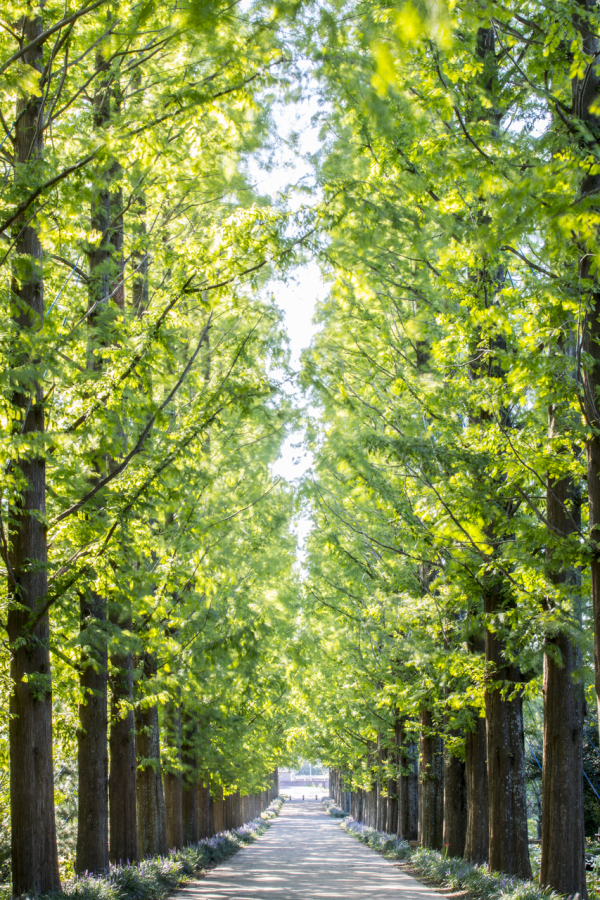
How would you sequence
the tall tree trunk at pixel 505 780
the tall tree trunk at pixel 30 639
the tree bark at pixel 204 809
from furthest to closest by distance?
the tree bark at pixel 204 809 < the tall tree trunk at pixel 505 780 < the tall tree trunk at pixel 30 639

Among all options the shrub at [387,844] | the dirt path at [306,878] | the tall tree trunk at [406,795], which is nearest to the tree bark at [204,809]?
the dirt path at [306,878]

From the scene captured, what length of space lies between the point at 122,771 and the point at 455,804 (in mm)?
7250

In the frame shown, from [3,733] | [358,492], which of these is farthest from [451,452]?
[3,733]

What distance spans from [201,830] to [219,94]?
22.6 metres

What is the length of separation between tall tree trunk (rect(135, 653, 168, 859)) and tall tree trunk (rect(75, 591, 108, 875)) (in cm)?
328

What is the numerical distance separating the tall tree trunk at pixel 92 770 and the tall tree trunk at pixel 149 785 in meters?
3.28

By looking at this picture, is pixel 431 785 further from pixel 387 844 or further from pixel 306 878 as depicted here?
pixel 387 844

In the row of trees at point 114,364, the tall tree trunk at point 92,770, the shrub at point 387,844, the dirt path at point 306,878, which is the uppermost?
the row of trees at point 114,364

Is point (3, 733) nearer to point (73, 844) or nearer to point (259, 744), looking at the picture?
point (73, 844)

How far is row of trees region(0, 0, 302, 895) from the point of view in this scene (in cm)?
639

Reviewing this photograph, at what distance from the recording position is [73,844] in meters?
18.9

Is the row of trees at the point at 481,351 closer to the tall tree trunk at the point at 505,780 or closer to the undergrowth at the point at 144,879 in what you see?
the tall tree trunk at the point at 505,780

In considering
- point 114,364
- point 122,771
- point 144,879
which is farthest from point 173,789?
point 114,364

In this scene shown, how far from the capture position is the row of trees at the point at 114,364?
6.39m
